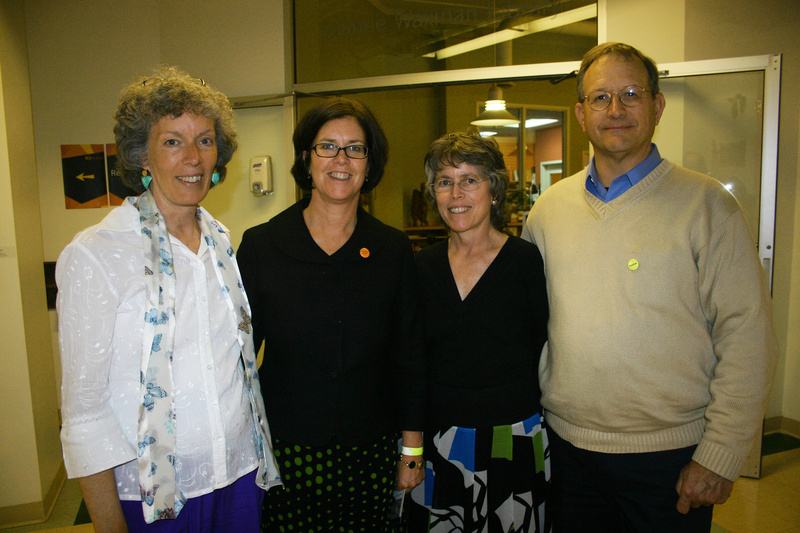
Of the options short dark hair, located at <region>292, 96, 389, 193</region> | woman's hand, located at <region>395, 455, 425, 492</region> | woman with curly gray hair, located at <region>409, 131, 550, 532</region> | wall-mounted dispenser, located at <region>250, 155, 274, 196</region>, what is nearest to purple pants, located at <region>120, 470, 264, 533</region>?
woman's hand, located at <region>395, 455, 425, 492</region>

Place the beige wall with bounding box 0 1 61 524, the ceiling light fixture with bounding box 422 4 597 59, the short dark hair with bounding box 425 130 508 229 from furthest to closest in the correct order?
the ceiling light fixture with bounding box 422 4 597 59
the beige wall with bounding box 0 1 61 524
the short dark hair with bounding box 425 130 508 229

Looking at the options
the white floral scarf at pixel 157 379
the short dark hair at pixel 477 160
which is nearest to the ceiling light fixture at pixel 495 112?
the short dark hair at pixel 477 160

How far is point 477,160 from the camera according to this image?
184 centimetres

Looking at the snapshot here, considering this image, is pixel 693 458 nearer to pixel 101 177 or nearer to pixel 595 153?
pixel 595 153

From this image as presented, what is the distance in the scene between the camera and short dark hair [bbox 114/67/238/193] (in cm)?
133

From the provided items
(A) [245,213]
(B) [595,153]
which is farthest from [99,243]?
(A) [245,213]

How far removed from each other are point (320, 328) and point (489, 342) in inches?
23.6

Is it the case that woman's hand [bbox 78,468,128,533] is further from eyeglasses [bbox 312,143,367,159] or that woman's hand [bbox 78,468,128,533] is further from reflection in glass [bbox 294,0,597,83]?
reflection in glass [bbox 294,0,597,83]

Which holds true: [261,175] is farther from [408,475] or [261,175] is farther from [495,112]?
[408,475]

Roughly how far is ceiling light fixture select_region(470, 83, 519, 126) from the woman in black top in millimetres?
4709

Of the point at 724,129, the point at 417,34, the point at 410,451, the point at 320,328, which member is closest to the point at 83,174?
the point at 417,34

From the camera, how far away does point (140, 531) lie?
1.28m

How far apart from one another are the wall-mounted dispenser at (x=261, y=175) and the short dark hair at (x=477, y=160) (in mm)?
2798

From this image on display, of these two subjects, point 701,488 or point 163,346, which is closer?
point 163,346
